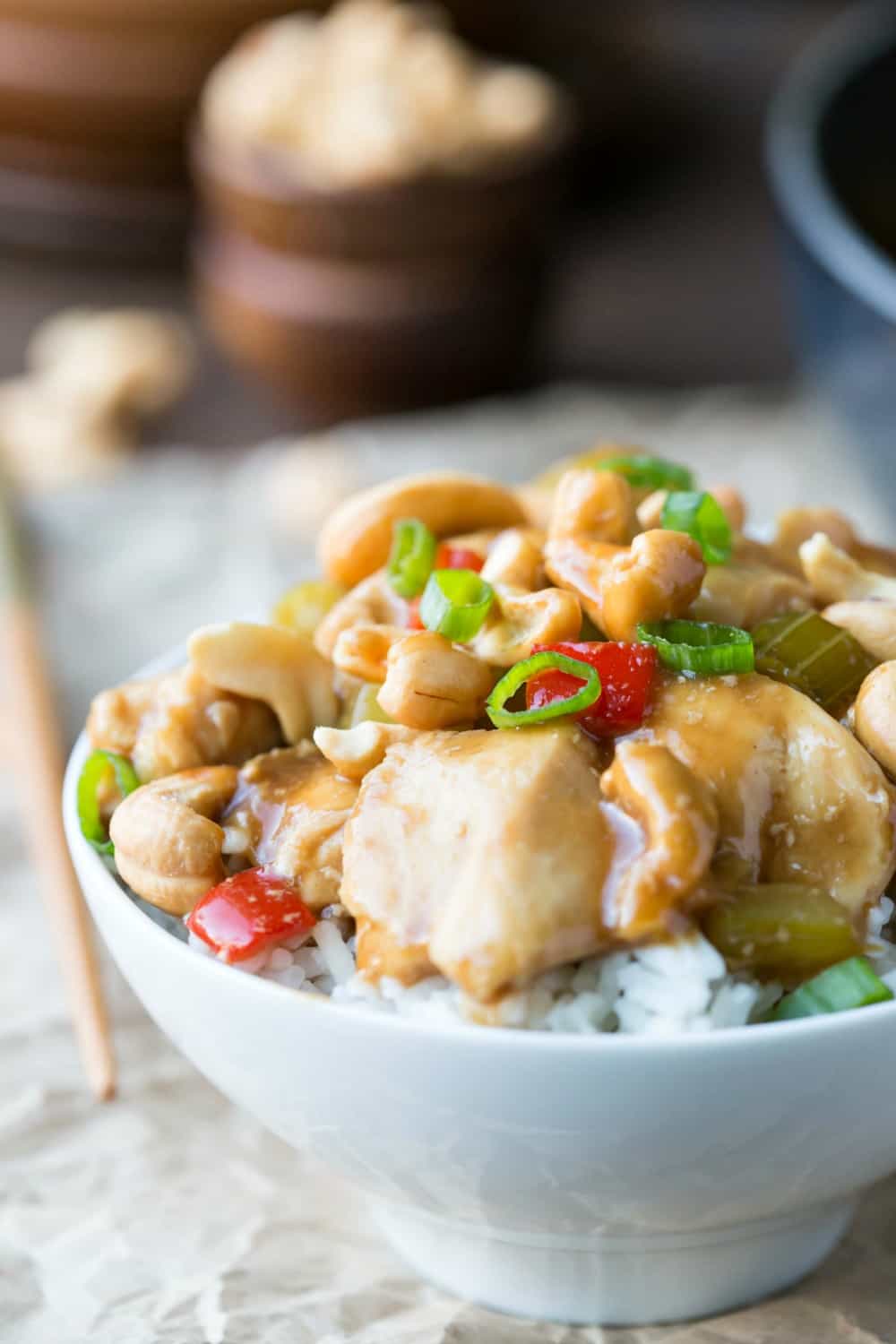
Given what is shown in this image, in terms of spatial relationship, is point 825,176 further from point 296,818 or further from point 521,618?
point 296,818

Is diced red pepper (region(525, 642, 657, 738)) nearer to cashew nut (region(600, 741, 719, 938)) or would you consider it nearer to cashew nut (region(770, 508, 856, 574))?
cashew nut (region(600, 741, 719, 938))

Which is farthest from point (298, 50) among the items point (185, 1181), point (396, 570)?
point (185, 1181)

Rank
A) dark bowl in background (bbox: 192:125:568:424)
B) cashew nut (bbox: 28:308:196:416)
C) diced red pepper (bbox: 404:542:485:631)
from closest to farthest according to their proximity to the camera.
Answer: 1. diced red pepper (bbox: 404:542:485:631)
2. dark bowl in background (bbox: 192:125:568:424)
3. cashew nut (bbox: 28:308:196:416)

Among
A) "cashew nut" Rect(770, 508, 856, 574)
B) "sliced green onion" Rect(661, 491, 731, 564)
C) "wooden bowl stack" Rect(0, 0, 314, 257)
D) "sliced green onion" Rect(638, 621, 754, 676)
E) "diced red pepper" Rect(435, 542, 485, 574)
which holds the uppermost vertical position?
"sliced green onion" Rect(661, 491, 731, 564)

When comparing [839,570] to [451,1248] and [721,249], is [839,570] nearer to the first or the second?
[451,1248]

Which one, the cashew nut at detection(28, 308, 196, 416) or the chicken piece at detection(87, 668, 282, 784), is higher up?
the chicken piece at detection(87, 668, 282, 784)

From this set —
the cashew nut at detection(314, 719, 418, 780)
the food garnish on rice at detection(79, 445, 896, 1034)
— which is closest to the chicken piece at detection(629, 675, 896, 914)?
the food garnish on rice at detection(79, 445, 896, 1034)

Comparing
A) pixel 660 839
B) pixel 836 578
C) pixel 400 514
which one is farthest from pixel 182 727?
pixel 836 578
